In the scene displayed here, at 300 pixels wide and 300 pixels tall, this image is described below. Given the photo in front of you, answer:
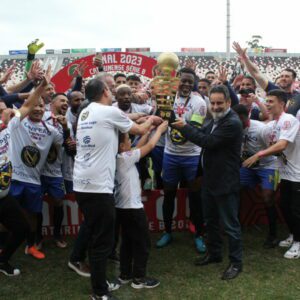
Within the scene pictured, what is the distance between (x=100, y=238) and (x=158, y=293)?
2.76 feet

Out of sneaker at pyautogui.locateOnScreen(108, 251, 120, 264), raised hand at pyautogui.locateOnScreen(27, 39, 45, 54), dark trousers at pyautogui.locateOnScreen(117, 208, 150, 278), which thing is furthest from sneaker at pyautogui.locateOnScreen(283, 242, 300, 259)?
raised hand at pyautogui.locateOnScreen(27, 39, 45, 54)

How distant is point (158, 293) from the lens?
11.3 ft

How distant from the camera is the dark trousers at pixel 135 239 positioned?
3.41m

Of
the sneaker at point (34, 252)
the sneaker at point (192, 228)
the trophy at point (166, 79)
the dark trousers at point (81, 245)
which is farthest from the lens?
the sneaker at point (192, 228)

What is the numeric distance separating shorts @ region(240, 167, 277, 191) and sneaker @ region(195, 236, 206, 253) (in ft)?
3.08

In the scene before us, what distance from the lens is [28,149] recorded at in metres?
4.13

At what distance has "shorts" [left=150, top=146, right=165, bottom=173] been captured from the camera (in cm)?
532

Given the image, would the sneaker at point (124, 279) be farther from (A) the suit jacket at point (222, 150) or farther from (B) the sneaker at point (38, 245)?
(B) the sneaker at point (38, 245)

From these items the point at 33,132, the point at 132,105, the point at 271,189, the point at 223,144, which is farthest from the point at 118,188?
the point at 271,189

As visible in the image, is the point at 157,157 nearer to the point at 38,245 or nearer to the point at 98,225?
the point at 38,245

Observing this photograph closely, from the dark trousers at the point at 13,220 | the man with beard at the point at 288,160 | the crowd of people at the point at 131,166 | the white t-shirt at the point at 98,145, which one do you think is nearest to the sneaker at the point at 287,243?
the crowd of people at the point at 131,166

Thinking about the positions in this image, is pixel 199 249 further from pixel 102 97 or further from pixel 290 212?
pixel 102 97

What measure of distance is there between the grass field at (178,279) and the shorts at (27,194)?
0.63m

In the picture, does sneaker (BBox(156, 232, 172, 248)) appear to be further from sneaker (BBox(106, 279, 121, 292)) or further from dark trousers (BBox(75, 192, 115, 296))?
dark trousers (BBox(75, 192, 115, 296))
